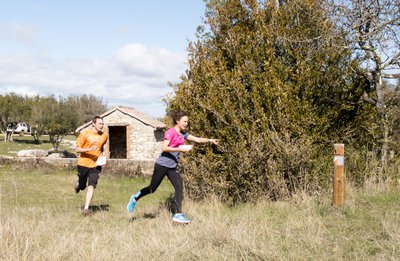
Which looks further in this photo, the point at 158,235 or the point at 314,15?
the point at 314,15

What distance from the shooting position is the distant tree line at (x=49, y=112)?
37188 mm

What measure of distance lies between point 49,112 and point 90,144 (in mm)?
31991

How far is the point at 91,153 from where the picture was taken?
8461mm

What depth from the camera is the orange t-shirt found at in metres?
8.29

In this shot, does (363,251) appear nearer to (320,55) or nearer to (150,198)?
(320,55)

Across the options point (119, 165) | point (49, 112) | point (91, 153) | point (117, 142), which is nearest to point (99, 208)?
point (91, 153)

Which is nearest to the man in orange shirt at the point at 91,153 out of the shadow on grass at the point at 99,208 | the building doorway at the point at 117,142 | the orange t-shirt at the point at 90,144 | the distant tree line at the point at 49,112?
the orange t-shirt at the point at 90,144

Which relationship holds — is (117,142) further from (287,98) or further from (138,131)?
(287,98)

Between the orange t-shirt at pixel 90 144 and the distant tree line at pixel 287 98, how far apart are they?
200cm

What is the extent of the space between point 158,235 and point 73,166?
56.3ft

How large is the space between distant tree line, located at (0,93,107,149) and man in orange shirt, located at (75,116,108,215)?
1140 inches

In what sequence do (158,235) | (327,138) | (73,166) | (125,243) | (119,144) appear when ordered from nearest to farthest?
(125,243) → (158,235) → (327,138) → (73,166) → (119,144)

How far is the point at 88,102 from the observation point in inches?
2312

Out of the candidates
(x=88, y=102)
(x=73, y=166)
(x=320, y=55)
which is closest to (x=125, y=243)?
(x=320, y=55)
